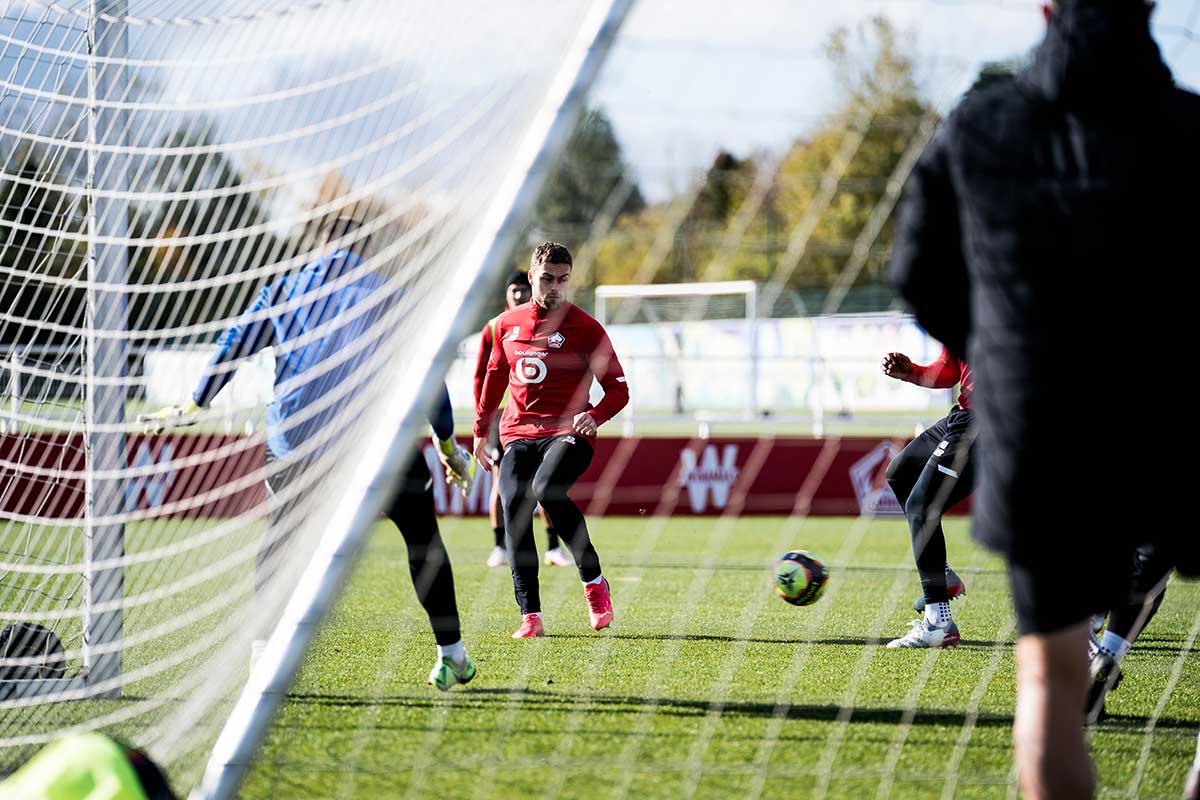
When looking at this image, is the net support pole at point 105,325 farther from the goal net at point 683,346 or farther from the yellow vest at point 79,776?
the goal net at point 683,346

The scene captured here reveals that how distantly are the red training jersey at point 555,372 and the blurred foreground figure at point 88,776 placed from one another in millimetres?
3551

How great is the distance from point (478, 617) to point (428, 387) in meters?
4.08

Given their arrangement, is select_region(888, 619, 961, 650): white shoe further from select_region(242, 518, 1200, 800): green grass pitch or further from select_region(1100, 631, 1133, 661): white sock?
select_region(1100, 631, 1133, 661): white sock

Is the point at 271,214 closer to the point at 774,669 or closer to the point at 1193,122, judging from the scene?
the point at 774,669

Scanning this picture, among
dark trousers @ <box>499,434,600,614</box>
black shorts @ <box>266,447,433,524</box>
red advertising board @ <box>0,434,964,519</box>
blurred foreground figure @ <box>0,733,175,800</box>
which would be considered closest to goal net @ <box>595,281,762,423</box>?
red advertising board @ <box>0,434,964,519</box>

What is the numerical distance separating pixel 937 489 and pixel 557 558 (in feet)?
14.2

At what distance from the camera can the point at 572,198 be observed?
30609mm

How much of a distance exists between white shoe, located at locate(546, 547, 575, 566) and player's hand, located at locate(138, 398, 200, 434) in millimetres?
5267

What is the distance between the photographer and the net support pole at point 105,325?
14.8 ft

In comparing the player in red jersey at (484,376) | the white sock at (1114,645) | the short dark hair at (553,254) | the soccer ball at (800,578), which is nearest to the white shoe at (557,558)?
A: the player in red jersey at (484,376)

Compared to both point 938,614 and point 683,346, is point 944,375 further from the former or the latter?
point 683,346

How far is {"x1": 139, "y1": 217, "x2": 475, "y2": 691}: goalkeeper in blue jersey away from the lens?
4055mm

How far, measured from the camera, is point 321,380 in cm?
412

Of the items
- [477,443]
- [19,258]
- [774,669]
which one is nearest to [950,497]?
[774,669]
